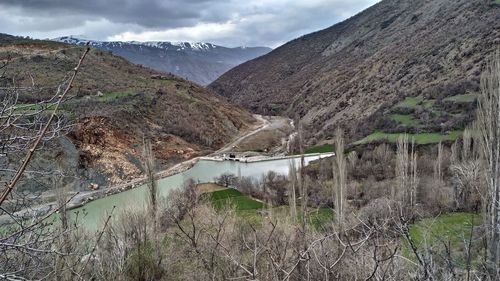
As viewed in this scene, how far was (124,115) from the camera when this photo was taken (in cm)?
5066

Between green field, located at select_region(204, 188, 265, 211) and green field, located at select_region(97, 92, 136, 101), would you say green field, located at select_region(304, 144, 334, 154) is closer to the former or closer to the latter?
green field, located at select_region(204, 188, 265, 211)

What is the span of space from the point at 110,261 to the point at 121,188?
2680 centimetres

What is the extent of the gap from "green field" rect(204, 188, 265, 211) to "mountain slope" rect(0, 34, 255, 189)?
1090cm

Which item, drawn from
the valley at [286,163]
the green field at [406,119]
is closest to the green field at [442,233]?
the valley at [286,163]

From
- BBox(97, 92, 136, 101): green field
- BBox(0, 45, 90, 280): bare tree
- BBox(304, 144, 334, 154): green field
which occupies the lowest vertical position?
BBox(304, 144, 334, 154): green field

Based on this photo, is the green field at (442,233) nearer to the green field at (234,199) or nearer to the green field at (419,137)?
the green field at (234,199)

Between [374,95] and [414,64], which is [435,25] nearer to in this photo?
[414,64]

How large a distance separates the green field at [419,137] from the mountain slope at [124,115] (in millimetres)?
20855

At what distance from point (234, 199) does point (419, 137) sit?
21149mm

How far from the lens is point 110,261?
432 inches

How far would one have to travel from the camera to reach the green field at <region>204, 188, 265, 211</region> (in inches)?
1131

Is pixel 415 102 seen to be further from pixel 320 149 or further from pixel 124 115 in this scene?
pixel 124 115

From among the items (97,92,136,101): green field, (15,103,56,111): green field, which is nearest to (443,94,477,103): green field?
(97,92,136,101): green field

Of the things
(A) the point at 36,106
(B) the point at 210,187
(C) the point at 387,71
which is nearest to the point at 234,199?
(B) the point at 210,187
